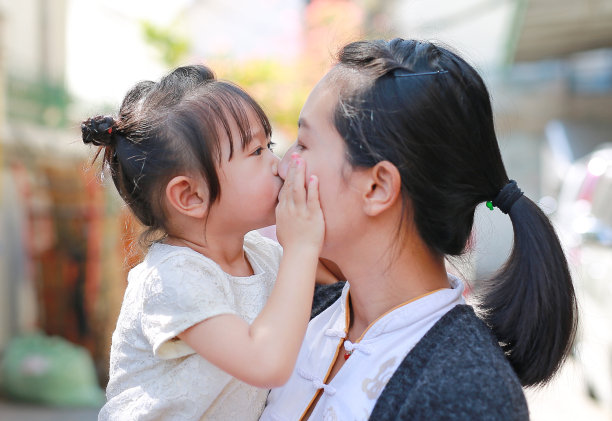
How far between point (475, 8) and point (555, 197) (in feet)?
25.0

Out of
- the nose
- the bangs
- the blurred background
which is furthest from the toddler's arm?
the blurred background

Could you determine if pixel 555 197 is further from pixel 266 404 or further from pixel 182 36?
pixel 266 404

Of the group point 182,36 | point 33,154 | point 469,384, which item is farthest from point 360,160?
point 182,36

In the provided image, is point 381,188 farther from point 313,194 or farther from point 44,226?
point 44,226

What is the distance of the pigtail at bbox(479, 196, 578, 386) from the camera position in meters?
1.45

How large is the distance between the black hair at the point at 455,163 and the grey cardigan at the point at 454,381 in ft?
0.42

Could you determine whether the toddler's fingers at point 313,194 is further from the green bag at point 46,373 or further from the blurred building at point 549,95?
the green bag at point 46,373

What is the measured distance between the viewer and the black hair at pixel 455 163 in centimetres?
145

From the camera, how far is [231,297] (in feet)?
5.36

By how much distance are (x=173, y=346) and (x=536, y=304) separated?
87cm

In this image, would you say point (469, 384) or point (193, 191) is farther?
point (193, 191)

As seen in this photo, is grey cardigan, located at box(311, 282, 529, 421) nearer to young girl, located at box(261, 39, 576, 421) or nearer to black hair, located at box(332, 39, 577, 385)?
young girl, located at box(261, 39, 576, 421)

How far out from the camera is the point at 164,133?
170 cm

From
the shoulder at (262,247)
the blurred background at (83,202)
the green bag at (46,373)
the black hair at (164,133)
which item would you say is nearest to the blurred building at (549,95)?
the blurred background at (83,202)
